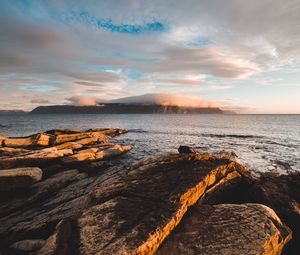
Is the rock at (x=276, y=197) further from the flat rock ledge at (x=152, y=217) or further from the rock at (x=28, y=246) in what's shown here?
the rock at (x=28, y=246)

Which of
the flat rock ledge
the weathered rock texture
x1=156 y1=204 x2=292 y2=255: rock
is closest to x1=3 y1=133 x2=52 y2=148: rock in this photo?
the weathered rock texture

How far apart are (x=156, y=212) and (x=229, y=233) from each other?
7.82 ft

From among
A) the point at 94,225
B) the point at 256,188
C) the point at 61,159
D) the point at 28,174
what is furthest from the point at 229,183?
the point at 61,159

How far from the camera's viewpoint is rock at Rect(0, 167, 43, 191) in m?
12.6

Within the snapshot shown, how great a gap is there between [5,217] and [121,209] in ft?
23.0

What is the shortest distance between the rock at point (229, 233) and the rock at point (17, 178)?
36.5 feet

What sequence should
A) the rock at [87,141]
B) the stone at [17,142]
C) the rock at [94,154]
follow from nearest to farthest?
1. the rock at [94,154]
2. the stone at [17,142]
3. the rock at [87,141]

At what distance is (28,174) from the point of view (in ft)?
44.2

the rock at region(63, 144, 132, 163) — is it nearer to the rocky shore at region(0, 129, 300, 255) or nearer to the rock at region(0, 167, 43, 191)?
the rocky shore at region(0, 129, 300, 255)

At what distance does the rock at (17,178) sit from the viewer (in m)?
12.6

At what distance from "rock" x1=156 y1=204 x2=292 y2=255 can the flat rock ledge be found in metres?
0.03

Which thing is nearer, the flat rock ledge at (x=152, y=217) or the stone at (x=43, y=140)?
the flat rock ledge at (x=152, y=217)

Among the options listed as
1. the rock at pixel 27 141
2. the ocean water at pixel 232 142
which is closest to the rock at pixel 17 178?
the ocean water at pixel 232 142

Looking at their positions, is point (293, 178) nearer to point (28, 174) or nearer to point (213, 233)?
point (213, 233)
